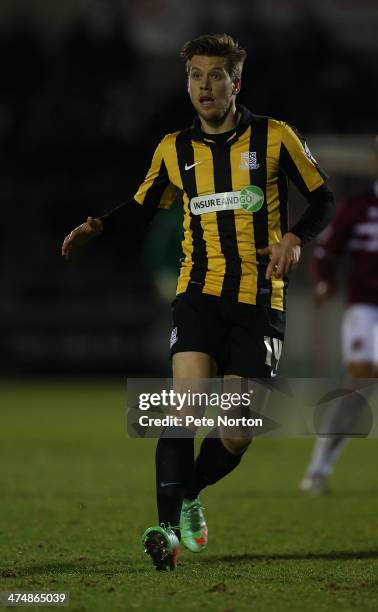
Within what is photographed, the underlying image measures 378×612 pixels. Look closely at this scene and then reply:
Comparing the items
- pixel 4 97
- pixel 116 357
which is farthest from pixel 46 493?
pixel 4 97

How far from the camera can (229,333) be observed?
14.5ft

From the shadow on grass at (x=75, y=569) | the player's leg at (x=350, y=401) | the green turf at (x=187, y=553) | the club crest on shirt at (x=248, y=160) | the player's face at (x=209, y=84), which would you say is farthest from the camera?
the player's leg at (x=350, y=401)

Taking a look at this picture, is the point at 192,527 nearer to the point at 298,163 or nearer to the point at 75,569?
the point at 75,569

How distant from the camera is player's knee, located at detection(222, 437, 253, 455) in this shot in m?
4.45

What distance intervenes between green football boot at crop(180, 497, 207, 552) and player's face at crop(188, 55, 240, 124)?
1.55 metres

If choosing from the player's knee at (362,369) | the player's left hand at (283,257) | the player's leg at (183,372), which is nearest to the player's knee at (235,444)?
the player's leg at (183,372)

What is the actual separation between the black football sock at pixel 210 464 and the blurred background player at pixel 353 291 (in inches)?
95.3

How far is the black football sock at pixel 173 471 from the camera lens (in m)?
4.13

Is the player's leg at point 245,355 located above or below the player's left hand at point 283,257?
below

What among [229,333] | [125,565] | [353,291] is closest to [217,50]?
[229,333]

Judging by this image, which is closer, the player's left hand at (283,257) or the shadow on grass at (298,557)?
the player's left hand at (283,257)

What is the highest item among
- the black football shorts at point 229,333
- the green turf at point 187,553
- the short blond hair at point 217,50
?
the short blond hair at point 217,50

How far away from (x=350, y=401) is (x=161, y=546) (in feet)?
10.7

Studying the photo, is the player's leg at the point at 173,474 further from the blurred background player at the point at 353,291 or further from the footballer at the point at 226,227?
the blurred background player at the point at 353,291
